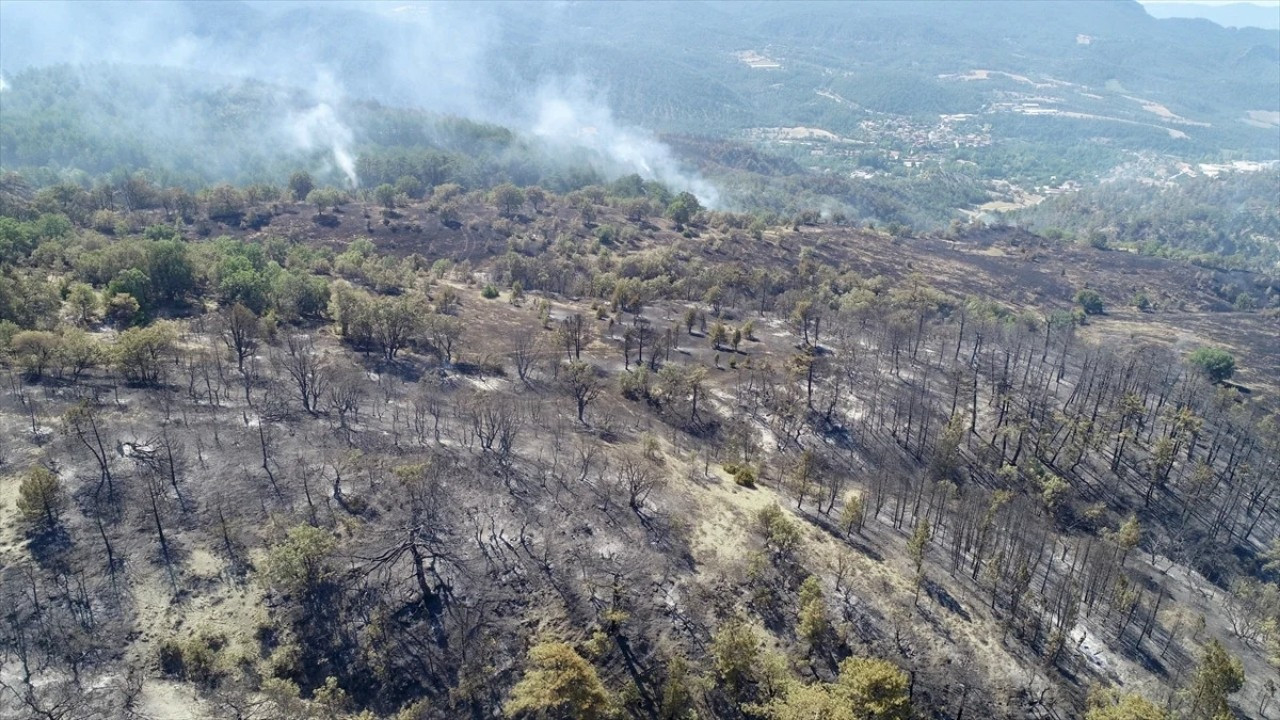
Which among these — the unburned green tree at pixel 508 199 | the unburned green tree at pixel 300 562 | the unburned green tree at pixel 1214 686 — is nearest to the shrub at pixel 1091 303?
the unburned green tree at pixel 1214 686

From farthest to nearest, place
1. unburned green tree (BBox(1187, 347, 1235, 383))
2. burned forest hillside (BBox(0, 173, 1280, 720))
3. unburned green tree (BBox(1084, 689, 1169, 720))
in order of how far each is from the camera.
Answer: unburned green tree (BBox(1187, 347, 1235, 383)), burned forest hillside (BBox(0, 173, 1280, 720)), unburned green tree (BBox(1084, 689, 1169, 720))

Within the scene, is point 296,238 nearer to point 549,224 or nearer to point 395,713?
point 549,224

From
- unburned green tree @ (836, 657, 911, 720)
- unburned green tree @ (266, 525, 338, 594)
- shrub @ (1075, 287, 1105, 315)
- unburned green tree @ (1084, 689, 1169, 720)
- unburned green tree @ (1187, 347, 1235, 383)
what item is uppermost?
unburned green tree @ (266, 525, 338, 594)

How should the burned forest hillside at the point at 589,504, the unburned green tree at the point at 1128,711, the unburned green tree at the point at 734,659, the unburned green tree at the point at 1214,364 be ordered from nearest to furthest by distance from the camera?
the unburned green tree at the point at 1128,711
the burned forest hillside at the point at 589,504
the unburned green tree at the point at 734,659
the unburned green tree at the point at 1214,364

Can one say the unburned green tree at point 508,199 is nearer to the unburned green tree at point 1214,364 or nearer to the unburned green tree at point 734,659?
the unburned green tree at point 1214,364

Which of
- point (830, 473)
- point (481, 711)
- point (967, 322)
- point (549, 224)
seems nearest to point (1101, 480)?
point (830, 473)

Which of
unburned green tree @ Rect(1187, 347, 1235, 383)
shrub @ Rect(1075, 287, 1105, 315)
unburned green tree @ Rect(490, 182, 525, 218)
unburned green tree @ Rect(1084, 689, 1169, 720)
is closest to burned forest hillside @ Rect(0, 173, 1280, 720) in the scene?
unburned green tree @ Rect(1187, 347, 1235, 383)

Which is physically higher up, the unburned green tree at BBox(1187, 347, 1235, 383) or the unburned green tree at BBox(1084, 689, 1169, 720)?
the unburned green tree at BBox(1084, 689, 1169, 720)

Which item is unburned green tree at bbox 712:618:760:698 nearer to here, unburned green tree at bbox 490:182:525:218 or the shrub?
the shrub

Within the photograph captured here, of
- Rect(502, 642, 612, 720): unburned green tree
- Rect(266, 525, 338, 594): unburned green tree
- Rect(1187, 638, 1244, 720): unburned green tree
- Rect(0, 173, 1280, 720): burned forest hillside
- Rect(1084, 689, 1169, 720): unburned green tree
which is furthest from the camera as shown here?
Rect(1187, 638, 1244, 720): unburned green tree

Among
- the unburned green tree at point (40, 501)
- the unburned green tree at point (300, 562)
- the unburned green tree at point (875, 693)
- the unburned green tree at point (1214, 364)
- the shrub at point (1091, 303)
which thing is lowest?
the shrub at point (1091, 303)
